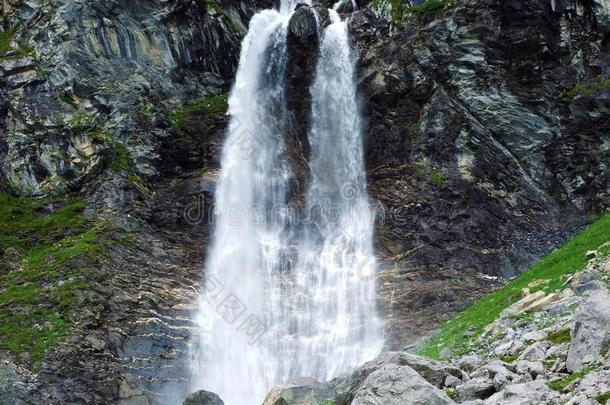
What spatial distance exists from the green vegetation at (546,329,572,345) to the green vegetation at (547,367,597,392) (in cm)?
172

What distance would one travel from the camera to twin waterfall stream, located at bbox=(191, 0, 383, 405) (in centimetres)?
2583

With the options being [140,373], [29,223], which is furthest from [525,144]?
[29,223]

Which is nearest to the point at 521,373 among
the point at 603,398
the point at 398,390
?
the point at 398,390

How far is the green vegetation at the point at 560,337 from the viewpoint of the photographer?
10.2 meters

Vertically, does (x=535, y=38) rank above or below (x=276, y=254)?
above

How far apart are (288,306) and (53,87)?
1828 cm

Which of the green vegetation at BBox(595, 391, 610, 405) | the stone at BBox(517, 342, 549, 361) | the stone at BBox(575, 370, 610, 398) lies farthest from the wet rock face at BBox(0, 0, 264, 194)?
the green vegetation at BBox(595, 391, 610, 405)

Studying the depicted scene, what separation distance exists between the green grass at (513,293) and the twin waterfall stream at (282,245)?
220 inches

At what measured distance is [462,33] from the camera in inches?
1409

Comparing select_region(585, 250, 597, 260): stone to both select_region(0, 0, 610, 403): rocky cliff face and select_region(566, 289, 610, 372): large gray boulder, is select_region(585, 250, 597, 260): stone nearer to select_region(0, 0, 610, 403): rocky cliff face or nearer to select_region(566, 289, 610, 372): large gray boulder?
select_region(0, 0, 610, 403): rocky cliff face

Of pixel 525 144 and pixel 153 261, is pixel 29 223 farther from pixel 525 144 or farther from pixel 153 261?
pixel 525 144

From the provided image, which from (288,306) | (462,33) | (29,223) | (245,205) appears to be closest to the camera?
(288,306)

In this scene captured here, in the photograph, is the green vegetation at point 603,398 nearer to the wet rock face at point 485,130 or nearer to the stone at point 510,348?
the stone at point 510,348

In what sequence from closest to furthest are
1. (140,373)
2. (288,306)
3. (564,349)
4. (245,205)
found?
1. (564,349)
2. (140,373)
3. (288,306)
4. (245,205)
